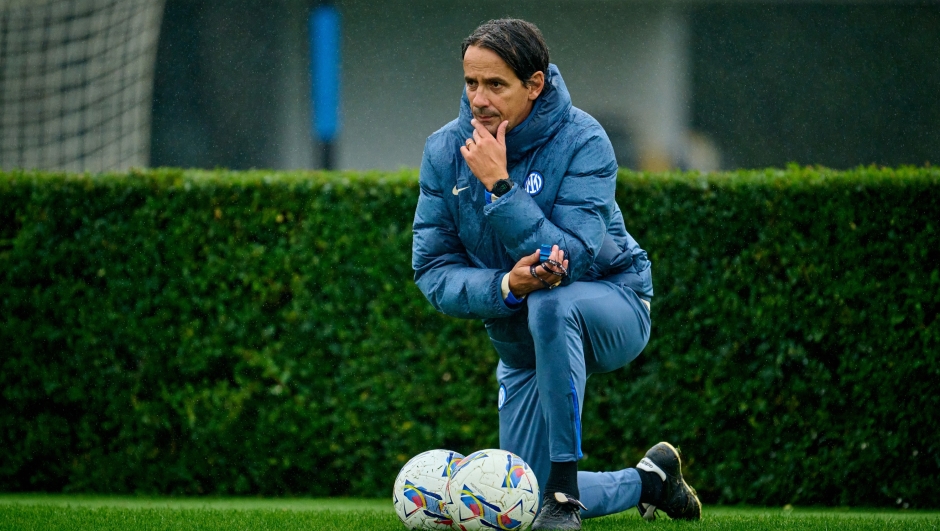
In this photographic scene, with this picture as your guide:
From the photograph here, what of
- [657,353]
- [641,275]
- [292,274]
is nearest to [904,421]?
[657,353]

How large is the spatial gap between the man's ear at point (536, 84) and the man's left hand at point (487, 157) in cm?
22

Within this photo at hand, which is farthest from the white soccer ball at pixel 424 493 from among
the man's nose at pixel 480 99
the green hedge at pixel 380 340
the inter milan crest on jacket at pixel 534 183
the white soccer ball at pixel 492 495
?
the green hedge at pixel 380 340

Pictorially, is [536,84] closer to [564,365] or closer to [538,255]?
[538,255]

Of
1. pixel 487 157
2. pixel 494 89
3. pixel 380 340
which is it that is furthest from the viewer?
pixel 380 340

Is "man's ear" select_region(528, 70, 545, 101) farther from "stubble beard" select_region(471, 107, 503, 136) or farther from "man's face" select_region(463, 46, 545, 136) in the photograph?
"stubble beard" select_region(471, 107, 503, 136)

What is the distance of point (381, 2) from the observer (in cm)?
1691

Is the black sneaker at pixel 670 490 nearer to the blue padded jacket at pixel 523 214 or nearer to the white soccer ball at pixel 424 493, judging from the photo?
the blue padded jacket at pixel 523 214

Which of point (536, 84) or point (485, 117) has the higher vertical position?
point (536, 84)

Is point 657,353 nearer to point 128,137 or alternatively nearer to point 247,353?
point 247,353

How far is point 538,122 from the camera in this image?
4.31m

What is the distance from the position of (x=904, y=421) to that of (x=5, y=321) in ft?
17.8

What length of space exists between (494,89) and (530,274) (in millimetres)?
763

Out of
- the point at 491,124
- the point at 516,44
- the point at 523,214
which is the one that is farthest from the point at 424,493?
the point at 516,44

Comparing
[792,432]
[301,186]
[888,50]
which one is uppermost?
[888,50]
